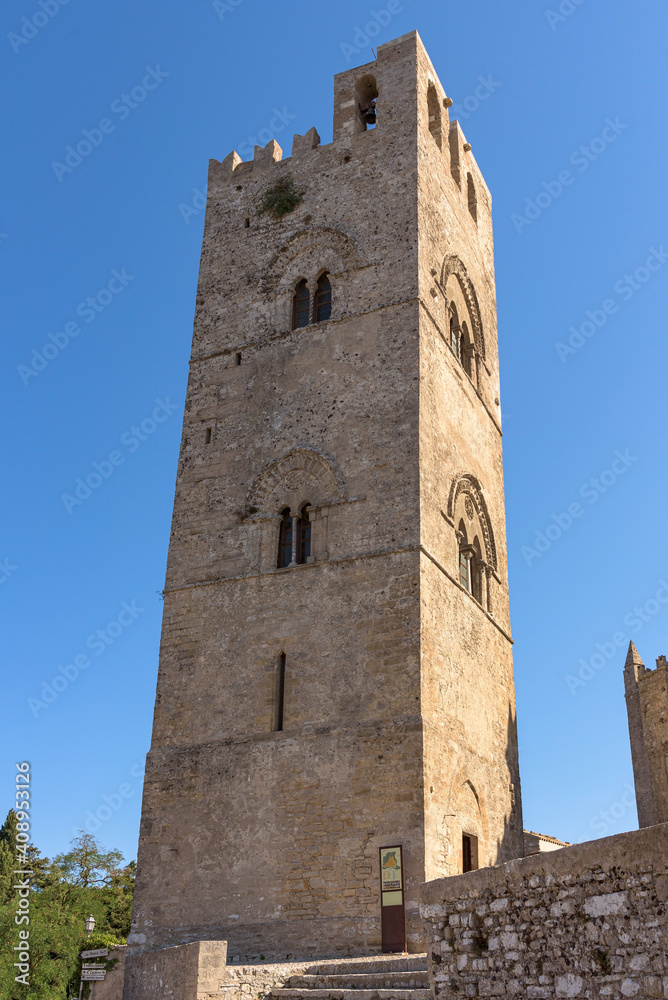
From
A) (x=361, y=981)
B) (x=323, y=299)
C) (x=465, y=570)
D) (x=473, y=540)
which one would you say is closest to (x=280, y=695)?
(x=465, y=570)

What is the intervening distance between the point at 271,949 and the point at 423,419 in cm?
805

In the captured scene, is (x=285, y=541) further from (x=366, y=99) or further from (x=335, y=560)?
(x=366, y=99)

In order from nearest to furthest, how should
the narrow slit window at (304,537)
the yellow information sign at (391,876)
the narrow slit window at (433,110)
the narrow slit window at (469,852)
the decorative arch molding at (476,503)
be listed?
the yellow information sign at (391,876) → the narrow slit window at (469,852) → the narrow slit window at (304,537) → the decorative arch molding at (476,503) → the narrow slit window at (433,110)

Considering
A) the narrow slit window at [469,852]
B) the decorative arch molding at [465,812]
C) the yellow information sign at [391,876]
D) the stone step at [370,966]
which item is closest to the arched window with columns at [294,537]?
the decorative arch molding at [465,812]

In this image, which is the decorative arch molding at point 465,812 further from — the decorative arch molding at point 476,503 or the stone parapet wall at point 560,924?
the stone parapet wall at point 560,924

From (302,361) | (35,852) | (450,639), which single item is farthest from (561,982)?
(35,852)

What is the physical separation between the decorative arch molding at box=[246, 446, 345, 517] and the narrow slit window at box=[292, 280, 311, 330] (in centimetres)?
Result: 285

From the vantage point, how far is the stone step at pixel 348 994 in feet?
27.5

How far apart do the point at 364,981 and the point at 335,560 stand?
6.34 m

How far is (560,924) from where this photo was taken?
18.7 ft

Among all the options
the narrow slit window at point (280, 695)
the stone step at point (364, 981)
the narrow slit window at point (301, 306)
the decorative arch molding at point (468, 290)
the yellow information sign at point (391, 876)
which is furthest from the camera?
the decorative arch molding at point (468, 290)

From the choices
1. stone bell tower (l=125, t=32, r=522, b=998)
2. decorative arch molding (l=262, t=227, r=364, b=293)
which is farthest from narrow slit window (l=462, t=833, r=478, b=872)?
decorative arch molding (l=262, t=227, r=364, b=293)

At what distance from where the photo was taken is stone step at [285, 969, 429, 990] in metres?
9.09

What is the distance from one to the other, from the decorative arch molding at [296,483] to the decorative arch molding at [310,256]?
3.82 m
